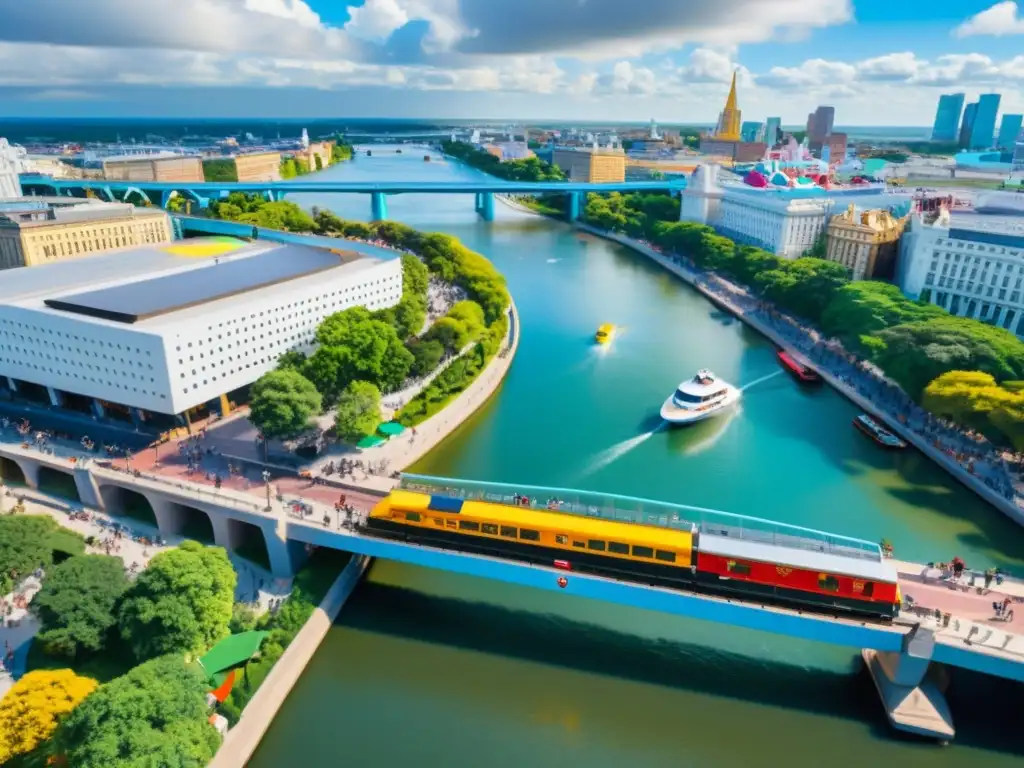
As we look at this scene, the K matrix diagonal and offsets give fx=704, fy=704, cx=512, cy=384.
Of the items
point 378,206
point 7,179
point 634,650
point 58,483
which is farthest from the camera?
point 378,206

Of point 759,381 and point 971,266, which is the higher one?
point 971,266

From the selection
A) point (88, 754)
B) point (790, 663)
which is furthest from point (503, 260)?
point (88, 754)

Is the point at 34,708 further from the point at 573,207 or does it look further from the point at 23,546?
the point at 573,207

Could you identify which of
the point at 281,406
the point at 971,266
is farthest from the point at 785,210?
the point at 281,406

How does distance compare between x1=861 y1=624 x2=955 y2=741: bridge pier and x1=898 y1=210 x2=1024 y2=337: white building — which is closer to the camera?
x1=861 y1=624 x2=955 y2=741: bridge pier

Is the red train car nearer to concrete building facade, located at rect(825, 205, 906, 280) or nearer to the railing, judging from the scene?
the railing

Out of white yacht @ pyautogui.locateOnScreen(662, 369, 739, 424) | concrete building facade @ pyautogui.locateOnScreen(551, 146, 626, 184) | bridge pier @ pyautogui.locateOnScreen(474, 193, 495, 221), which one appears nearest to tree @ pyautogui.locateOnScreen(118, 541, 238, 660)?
white yacht @ pyautogui.locateOnScreen(662, 369, 739, 424)

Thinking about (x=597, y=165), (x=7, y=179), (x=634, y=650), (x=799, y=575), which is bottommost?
(x=634, y=650)

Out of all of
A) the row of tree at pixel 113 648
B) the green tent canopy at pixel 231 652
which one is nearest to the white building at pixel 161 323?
the row of tree at pixel 113 648
